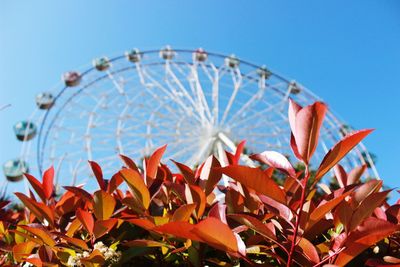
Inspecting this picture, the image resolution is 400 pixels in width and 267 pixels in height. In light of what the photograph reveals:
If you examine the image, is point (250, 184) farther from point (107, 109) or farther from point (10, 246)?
point (107, 109)

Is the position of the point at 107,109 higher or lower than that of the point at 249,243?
higher

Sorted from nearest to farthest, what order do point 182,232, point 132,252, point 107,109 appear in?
point 182,232 < point 132,252 < point 107,109

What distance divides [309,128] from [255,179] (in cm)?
12

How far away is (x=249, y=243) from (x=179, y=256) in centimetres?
15

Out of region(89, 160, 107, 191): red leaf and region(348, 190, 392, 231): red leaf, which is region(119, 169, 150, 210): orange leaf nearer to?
region(89, 160, 107, 191): red leaf

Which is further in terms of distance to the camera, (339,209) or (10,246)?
(10,246)

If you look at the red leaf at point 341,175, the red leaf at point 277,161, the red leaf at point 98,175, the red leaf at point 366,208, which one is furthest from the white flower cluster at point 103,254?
the red leaf at point 341,175

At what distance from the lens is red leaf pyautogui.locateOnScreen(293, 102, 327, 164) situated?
62 centimetres

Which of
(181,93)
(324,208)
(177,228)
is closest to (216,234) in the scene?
(177,228)

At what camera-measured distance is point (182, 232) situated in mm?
577

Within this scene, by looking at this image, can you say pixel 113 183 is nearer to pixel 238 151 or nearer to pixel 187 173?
pixel 187 173

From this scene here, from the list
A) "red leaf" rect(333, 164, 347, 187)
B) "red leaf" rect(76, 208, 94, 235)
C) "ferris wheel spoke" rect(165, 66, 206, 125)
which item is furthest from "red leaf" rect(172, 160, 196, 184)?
"ferris wheel spoke" rect(165, 66, 206, 125)

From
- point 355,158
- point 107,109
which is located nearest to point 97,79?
point 107,109

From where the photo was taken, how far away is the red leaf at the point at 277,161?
72 cm
